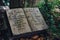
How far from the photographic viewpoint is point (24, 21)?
3.08 m

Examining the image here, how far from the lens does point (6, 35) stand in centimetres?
309

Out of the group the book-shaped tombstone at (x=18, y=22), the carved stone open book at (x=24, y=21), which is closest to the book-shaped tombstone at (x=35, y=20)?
the carved stone open book at (x=24, y=21)

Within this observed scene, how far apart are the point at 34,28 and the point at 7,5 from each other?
94 centimetres

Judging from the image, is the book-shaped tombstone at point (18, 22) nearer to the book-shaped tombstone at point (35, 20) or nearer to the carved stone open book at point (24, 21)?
the carved stone open book at point (24, 21)

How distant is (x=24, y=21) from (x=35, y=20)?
260 mm

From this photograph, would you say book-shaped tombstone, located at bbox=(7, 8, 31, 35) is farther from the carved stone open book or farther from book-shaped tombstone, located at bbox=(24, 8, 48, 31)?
book-shaped tombstone, located at bbox=(24, 8, 48, 31)

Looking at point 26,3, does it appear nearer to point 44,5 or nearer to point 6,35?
point 44,5

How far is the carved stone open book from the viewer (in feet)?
9.66

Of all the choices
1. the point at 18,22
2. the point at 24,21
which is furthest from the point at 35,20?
the point at 18,22

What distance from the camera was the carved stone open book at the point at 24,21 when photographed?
9.66ft

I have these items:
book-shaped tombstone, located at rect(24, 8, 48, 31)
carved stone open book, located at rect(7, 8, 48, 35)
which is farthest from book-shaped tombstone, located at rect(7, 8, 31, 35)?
book-shaped tombstone, located at rect(24, 8, 48, 31)

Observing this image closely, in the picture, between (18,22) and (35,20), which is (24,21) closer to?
(18,22)

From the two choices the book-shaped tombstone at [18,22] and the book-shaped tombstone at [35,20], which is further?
the book-shaped tombstone at [35,20]

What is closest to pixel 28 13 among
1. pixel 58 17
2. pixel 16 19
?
pixel 16 19
